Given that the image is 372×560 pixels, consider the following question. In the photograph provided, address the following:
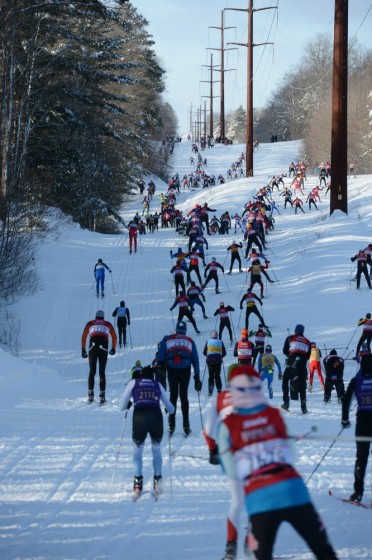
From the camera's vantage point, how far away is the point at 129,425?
11141 millimetres

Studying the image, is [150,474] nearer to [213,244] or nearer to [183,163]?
[213,244]

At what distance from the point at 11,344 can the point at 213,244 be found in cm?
1511

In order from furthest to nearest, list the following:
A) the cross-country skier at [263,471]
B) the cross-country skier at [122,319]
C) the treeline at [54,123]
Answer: the treeline at [54,123] → the cross-country skier at [122,319] → the cross-country skier at [263,471]

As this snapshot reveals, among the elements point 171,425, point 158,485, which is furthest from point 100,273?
point 158,485

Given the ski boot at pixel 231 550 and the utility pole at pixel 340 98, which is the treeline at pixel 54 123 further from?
the ski boot at pixel 231 550

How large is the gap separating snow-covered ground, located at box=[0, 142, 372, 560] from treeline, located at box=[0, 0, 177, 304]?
3.24 meters

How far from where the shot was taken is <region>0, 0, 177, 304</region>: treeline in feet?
76.0

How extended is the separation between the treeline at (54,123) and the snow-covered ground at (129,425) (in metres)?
3.24

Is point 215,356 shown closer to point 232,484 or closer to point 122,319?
point 122,319

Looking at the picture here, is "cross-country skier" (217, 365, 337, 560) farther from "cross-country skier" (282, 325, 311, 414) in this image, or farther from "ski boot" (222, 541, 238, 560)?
"cross-country skier" (282, 325, 311, 414)

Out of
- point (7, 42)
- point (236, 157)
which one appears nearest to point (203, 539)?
point (7, 42)

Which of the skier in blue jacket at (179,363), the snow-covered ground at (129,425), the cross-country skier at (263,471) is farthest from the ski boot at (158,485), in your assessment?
the cross-country skier at (263,471)

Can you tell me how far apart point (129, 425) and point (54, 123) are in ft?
75.0

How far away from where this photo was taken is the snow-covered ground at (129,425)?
22.0 ft
